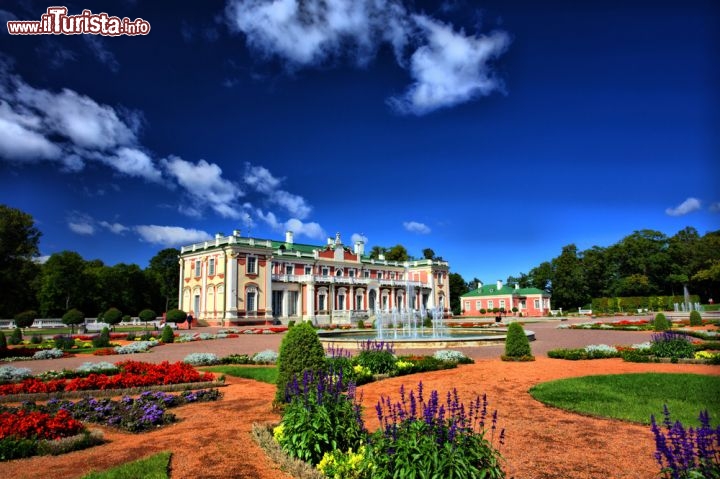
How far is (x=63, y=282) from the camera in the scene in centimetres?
4981

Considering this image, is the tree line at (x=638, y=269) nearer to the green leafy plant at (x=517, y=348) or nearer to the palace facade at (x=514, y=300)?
the palace facade at (x=514, y=300)

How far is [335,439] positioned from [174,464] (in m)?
1.99

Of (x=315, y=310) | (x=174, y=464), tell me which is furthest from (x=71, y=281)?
(x=174, y=464)

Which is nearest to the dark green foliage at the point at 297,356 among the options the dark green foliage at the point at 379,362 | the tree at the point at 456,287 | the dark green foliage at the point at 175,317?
the dark green foliage at the point at 379,362

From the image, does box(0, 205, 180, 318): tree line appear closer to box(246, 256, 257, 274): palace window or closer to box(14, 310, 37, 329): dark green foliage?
box(14, 310, 37, 329): dark green foliage

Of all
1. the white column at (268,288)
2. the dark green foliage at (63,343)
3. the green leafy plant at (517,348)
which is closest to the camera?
the green leafy plant at (517,348)

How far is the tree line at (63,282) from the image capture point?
45.2 metres

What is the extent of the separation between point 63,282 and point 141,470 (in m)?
54.1

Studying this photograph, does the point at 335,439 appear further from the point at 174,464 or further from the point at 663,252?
the point at 663,252

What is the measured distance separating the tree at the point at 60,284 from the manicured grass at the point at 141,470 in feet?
173

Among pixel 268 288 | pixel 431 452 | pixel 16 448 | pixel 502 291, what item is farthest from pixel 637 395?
pixel 502 291

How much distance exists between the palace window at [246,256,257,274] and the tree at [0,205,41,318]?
75.3 feet

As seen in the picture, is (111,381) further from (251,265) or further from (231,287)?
(251,265)

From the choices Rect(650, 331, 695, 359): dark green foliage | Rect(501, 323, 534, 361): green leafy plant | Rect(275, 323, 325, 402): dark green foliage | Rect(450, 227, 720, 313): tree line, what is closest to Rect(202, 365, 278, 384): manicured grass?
Rect(275, 323, 325, 402): dark green foliage
